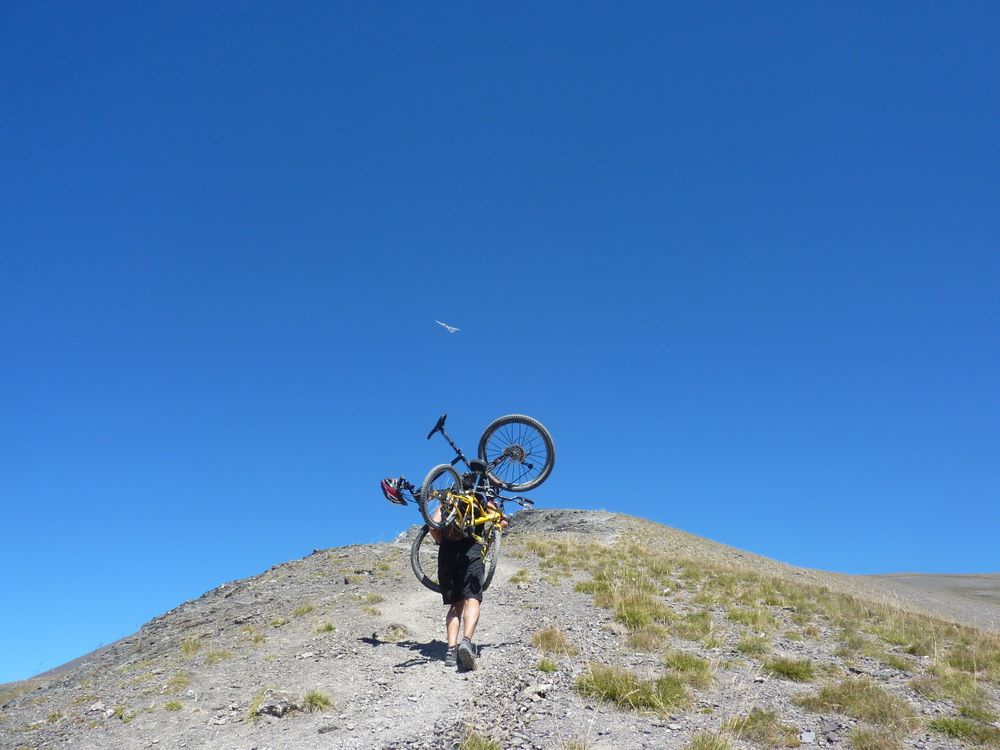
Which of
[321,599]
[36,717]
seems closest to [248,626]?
[321,599]

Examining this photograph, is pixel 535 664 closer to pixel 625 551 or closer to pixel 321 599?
pixel 321 599

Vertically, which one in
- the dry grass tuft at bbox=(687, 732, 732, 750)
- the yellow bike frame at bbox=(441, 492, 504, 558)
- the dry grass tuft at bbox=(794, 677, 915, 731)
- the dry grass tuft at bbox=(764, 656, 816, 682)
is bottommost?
the dry grass tuft at bbox=(687, 732, 732, 750)

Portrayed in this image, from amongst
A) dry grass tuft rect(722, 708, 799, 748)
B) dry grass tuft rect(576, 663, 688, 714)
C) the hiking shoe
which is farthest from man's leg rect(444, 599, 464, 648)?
dry grass tuft rect(722, 708, 799, 748)

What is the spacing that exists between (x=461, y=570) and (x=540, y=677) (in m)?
2.55

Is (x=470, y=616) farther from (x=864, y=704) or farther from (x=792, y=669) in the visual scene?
(x=864, y=704)

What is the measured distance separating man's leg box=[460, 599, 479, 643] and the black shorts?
111 millimetres

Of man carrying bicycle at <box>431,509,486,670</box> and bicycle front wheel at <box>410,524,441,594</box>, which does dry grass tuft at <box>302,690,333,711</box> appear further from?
bicycle front wheel at <box>410,524,441,594</box>

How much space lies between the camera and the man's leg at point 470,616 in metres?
11.6

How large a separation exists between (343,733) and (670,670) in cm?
540

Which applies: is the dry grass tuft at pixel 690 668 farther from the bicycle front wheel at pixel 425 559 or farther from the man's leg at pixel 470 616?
the bicycle front wheel at pixel 425 559

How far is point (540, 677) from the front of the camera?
10.4m

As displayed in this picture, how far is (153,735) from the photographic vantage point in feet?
31.8

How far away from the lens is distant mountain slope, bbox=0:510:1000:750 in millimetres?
8688

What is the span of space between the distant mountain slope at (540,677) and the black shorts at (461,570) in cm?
124
